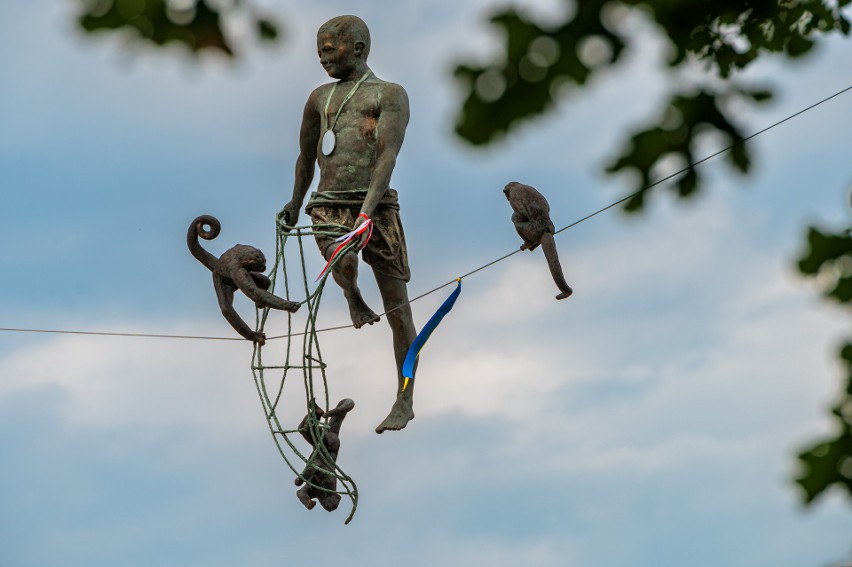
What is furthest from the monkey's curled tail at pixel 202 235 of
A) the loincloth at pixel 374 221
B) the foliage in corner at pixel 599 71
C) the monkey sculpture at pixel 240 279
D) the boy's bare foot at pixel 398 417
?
the foliage in corner at pixel 599 71

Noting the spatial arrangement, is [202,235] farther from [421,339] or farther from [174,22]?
[174,22]

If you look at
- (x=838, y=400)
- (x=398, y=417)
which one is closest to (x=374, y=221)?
(x=398, y=417)

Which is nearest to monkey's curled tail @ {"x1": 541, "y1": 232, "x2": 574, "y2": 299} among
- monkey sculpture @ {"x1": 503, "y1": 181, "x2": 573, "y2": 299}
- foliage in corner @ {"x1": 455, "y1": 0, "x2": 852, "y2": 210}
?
monkey sculpture @ {"x1": 503, "y1": 181, "x2": 573, "y2": 299}

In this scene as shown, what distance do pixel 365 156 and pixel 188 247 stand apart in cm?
Answer: 133

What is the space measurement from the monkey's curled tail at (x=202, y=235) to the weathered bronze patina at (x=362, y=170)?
705 millimetres

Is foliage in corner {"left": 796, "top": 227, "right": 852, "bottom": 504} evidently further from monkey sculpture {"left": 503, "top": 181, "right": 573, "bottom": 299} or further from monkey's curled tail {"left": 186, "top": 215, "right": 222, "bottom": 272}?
monkey's curled tail {"left": 186, "top": 215, "right": 222, "bottom": 272}

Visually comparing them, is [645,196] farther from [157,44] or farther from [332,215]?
[332,215]

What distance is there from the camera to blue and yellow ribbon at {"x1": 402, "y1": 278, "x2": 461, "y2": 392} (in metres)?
12.4

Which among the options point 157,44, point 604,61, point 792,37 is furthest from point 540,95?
point 792,37

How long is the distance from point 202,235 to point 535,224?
213 centimetres

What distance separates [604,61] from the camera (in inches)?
195

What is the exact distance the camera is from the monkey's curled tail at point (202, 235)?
502 inches

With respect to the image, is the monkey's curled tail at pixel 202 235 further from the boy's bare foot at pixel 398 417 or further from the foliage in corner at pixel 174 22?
the foliage in corner at pixel 174 22

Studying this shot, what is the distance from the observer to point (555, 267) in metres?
12.4
